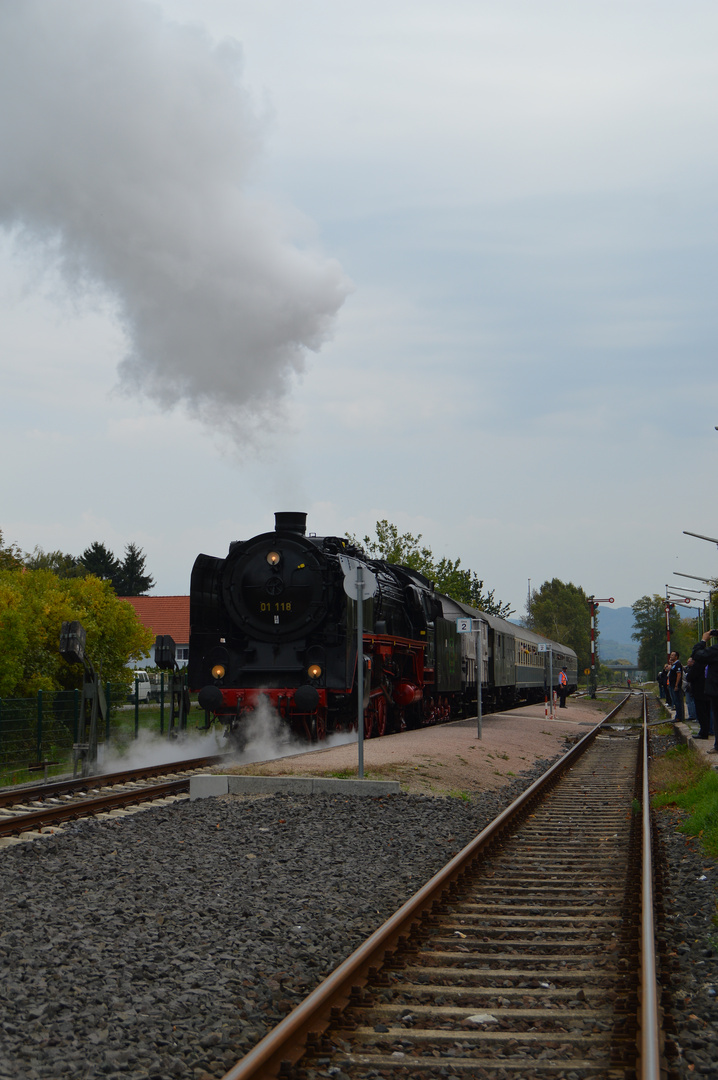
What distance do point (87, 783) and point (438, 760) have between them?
5.20 m

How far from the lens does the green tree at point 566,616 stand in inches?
5551

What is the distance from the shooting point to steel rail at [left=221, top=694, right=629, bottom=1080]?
4066mm

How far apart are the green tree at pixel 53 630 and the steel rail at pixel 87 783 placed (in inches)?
227

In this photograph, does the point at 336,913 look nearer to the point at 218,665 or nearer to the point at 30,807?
the point at 30,807

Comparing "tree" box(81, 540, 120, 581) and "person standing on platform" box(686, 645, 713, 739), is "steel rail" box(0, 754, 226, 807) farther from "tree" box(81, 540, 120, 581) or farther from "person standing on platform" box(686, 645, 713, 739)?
"tree" box(81, 540, 120, 581)

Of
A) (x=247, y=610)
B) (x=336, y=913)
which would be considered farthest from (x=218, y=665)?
(x=336, y=913)

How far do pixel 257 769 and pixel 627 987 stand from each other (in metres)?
8.41

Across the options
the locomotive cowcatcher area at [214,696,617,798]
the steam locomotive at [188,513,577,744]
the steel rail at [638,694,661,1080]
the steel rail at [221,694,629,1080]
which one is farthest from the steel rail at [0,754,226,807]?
the steel rail at [638,694,661,1080]

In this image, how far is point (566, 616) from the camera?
14338 centimetres

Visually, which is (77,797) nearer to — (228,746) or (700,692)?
(228,746)

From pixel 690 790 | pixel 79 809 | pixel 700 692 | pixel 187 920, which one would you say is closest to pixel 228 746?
pixel 79 809

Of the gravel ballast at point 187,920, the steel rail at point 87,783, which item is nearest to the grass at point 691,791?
the gravel ballast at point 187,920

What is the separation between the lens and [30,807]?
11930 mm

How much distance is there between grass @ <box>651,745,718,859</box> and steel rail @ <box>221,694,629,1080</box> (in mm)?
3073
